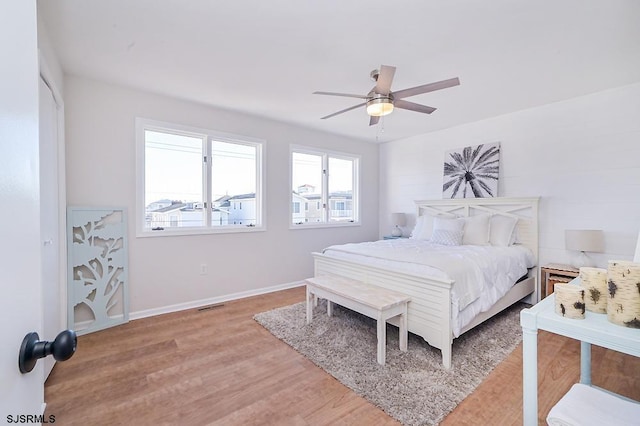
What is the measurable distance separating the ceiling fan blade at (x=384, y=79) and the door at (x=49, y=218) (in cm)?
244

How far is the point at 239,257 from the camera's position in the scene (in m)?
3.95

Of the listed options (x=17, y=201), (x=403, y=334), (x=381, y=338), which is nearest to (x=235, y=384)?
(x=381, y=338)

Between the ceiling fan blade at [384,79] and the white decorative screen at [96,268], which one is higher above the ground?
the ceiling fan blade at [384,79]

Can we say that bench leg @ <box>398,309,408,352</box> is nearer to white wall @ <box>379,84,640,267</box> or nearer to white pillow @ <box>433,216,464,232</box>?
white pillow @ <box>433,216,464,232</box>

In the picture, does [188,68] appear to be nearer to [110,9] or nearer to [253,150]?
[110,9]

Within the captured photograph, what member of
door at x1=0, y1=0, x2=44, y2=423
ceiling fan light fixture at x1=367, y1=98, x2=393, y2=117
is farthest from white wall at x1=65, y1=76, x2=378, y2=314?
door at x1=0, y1=0, x2=44, y2=423

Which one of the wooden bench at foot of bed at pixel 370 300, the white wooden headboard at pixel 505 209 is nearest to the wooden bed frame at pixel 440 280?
the white wooden headboard at pixel 505 209

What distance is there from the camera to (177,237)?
3.47 meters

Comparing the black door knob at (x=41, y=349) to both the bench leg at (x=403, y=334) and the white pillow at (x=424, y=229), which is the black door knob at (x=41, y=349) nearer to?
the bench leg at (x=403, y=334)

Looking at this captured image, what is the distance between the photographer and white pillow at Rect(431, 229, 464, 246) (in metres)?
3.72

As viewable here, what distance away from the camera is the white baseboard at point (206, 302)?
3.23 metres

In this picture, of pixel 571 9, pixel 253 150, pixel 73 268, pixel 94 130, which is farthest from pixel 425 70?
pixel 73 268

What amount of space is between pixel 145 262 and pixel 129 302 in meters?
0.45

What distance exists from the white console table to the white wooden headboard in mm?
2896
